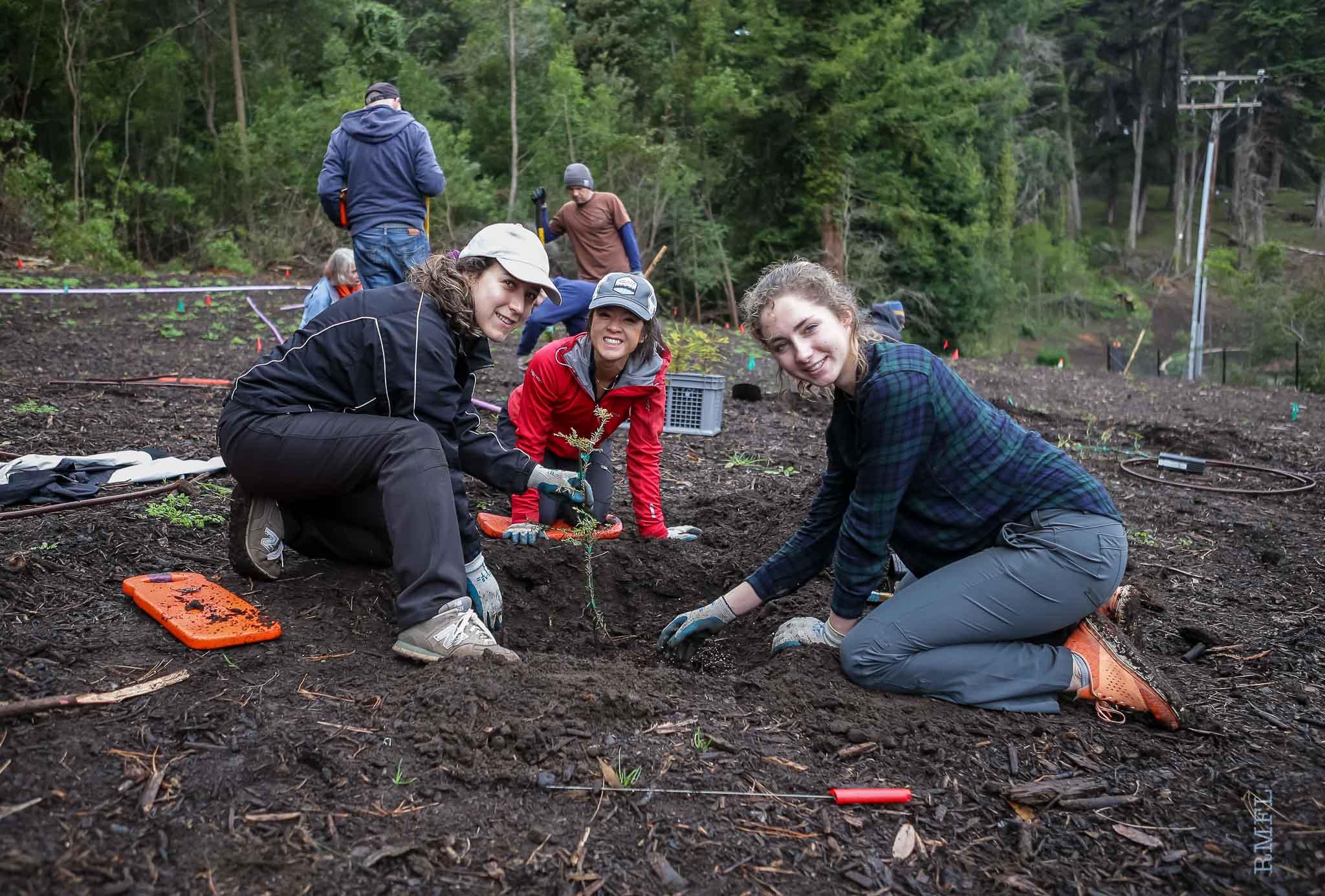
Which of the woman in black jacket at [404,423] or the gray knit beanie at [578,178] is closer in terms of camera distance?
the woman in black jacket at [404,423]

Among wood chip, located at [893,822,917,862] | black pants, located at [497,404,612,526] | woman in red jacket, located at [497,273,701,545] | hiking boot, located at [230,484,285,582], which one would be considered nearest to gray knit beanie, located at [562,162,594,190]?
black pants, located at [497,404,612,526]

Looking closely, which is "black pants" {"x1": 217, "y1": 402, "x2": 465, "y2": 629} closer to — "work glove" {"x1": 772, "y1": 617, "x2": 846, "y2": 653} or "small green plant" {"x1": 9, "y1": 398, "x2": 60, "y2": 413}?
"work glove" {"x1": 772, "y1": 617, "x2": 846, "y2": 653}

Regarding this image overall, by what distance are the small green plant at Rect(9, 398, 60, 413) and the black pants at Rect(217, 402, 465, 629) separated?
353 centimetres

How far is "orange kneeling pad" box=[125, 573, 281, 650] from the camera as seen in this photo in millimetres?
2916

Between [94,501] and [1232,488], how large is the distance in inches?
240

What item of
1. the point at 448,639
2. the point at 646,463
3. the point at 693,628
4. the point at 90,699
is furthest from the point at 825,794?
the point at 646,463

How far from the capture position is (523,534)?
4.28 m

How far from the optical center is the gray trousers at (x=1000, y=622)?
288 cm

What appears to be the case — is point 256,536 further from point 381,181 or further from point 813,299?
point 381,181

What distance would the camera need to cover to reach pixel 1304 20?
3122 centimetres

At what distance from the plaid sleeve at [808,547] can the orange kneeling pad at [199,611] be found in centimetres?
153

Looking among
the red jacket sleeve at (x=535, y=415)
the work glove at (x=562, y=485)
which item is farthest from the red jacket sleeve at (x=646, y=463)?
the work glove at (x=562, y=485)

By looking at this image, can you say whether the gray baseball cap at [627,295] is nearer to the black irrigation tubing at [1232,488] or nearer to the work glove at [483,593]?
the work glove at [483,593]

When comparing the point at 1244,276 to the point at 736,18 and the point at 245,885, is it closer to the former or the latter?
the point at 736,18
